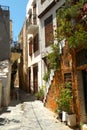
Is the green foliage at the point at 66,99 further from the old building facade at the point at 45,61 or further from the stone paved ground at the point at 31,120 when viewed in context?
the stone paved ground at the point at 31,120

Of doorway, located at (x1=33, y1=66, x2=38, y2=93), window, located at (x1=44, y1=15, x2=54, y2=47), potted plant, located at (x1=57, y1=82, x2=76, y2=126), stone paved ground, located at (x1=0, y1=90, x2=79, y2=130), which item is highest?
window, located at (x1=44, y1=15, x2=54, y2=47)

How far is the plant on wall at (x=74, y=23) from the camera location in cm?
1006

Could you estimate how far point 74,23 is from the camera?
11039mm

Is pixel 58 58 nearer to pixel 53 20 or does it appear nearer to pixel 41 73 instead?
pixel 53 20

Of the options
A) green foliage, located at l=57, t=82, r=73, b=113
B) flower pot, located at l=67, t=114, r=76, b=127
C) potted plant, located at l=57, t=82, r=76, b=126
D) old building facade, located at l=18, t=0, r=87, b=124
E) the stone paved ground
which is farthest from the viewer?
green foliage, located at l=57, t=82, r=73, b=113

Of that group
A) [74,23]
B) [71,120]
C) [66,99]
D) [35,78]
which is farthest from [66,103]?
[35,78]

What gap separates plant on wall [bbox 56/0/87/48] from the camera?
10062 millimetres

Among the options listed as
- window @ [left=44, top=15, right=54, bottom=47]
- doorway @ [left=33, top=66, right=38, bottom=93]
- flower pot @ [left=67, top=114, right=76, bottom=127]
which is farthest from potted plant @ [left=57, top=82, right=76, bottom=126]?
doorway @ [left=33, top=66, right=38, bottom=93]

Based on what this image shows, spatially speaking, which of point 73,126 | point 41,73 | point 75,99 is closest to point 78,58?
point 75,99

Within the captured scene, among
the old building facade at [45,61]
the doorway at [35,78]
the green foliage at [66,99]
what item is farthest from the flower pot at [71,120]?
the doorway at [35,78]

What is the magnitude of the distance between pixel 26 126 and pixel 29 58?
16.1 m

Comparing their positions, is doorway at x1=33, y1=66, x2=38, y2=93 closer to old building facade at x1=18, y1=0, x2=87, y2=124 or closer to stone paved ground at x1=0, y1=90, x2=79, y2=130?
old building facade at x1=18, y1=0, x2=87, y2=124

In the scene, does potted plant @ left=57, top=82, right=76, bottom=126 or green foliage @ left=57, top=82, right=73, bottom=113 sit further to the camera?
green foliage @ left=57, top=82, right=73, bottom=113

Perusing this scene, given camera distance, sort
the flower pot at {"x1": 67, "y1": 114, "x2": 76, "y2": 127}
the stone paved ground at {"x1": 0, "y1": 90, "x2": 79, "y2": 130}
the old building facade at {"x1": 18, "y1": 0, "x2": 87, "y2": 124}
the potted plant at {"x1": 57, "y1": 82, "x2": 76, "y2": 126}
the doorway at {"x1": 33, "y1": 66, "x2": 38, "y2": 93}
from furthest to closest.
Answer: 1. the doorway at {"x1": 33, "y1": 66, "x2": 38, "y2": 93}
2. the potted plant at {"x1": 57, "y1": 82, "x2": 76, "y2": 126}
3. the stone paved ground at {"x1": 0, "y1": 90, "x2": 79, "y2": 130}
4. the old building facade at {"x1": 18, "y1": 0, "x2": 87, "y2": 124}
5. the flower pot at {"x1": 67, "y1": 114, "x2": 76, "y2": 127}
